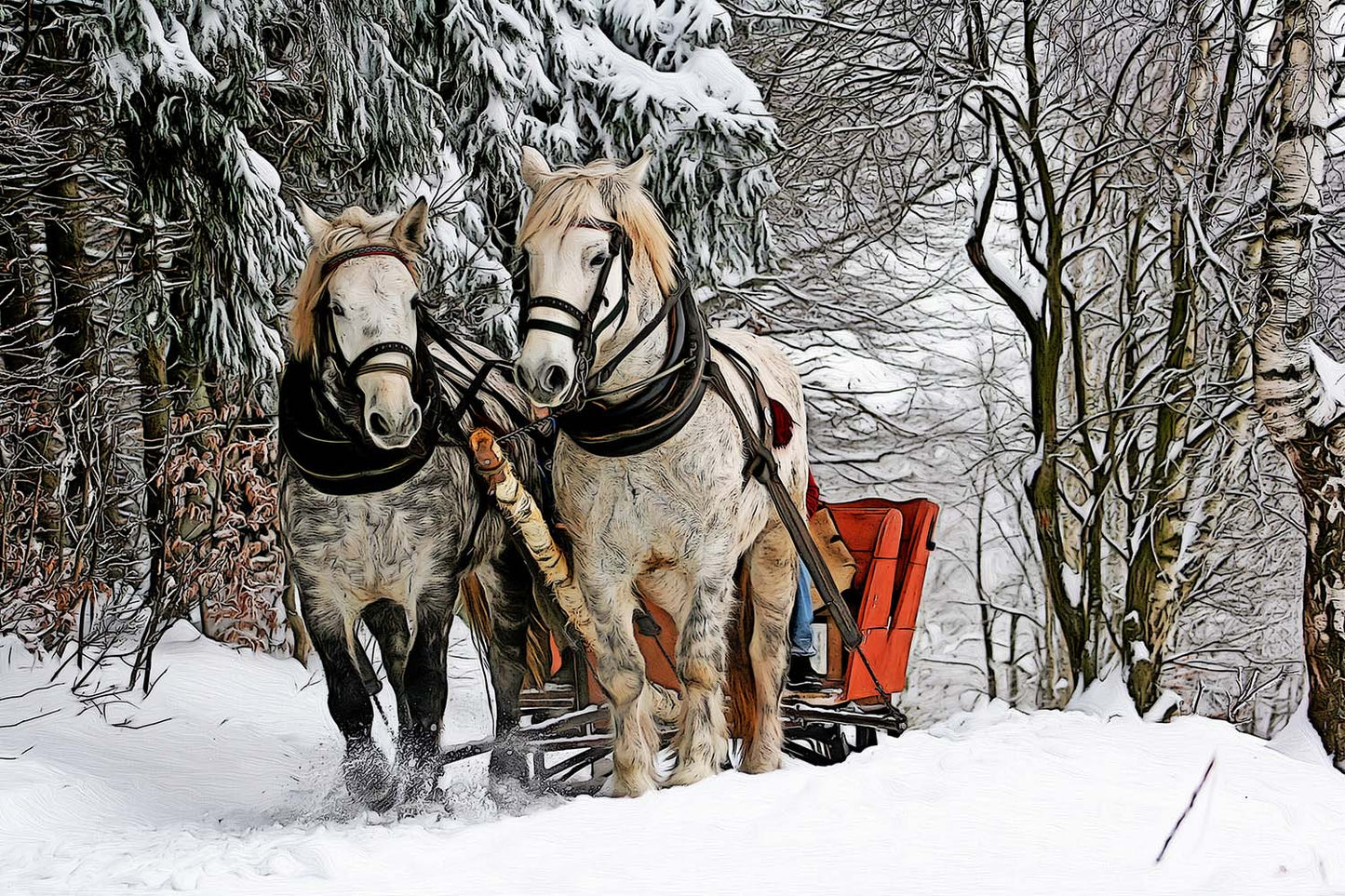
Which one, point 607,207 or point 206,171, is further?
point 206,171

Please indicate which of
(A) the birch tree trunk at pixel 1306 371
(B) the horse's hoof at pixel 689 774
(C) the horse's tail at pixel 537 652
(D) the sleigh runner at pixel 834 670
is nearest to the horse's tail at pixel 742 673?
(D) the sleigh runner at pixel 834 670

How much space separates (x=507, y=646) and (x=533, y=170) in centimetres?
188

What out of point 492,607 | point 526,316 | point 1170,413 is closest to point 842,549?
point 492,607

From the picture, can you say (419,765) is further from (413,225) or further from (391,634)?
(413,225)

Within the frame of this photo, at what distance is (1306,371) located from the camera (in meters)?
5.08

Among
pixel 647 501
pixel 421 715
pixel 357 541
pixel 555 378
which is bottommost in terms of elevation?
pixel 421 715

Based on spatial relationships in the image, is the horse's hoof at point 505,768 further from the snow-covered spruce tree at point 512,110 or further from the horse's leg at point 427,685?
the snow-covered spruce tree at point 512,110

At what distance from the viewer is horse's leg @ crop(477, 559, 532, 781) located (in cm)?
443

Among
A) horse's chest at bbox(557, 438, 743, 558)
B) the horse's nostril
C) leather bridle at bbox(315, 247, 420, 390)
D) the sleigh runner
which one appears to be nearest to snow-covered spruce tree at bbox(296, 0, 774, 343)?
the sleigh runner

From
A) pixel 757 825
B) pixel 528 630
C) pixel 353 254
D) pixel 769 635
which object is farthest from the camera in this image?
pixel 528 630

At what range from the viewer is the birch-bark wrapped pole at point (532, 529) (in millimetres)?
3773

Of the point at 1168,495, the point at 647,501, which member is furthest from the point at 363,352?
the point at 1168,495

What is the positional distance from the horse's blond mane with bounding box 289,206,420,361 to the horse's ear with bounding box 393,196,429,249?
0.02m

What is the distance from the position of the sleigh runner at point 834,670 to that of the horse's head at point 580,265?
0.85m
